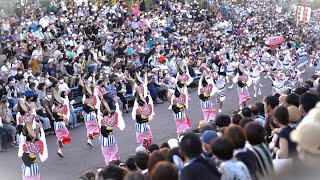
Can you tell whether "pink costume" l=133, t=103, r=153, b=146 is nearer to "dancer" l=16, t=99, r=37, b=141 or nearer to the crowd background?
"dancer" l=16, t=99, r=37, b=141

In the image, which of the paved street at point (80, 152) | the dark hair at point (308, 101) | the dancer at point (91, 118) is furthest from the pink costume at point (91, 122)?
the dark hair at point (308, 101)

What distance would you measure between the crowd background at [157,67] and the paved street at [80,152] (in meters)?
0.96

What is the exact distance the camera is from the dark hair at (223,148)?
5391 mm

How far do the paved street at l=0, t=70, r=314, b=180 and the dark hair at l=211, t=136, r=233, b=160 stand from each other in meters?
7.92

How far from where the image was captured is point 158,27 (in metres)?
27.9

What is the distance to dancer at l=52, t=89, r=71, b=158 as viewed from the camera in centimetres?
1492

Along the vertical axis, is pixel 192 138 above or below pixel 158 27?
below

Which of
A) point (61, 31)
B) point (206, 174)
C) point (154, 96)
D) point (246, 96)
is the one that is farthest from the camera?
point (61, 31)

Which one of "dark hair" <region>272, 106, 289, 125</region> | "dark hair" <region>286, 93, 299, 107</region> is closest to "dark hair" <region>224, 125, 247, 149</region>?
"dark hair" <region>272, 106, 289, 125</region>

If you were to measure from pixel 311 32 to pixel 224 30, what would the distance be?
9.93 m

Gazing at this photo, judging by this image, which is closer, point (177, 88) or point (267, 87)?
point (177, 88)

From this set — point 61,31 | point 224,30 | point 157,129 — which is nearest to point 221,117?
point 157,129

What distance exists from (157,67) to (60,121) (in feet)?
26.6

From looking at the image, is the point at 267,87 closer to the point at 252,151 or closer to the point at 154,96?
the point at 154,96
